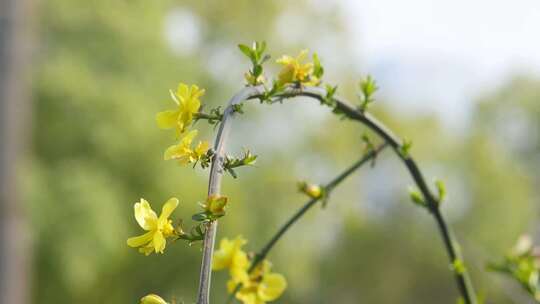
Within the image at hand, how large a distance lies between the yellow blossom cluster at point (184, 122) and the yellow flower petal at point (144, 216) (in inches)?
1.6

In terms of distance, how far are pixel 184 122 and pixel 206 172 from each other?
7.68 meters

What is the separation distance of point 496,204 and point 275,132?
4769mm

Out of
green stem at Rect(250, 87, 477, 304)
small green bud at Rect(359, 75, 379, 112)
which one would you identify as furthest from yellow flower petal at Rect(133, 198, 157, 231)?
small green bud at Rect(359, 75, 379, 112)

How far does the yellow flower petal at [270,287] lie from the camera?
0.82 m

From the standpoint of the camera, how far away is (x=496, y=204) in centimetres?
1412

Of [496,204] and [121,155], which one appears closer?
[121,155]

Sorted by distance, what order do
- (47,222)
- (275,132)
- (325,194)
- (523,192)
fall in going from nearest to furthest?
(325,194)
(47,222)
(275,132)
(523,192)

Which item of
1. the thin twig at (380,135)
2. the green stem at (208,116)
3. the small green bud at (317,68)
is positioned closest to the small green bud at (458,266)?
the thin twig at (380,135)

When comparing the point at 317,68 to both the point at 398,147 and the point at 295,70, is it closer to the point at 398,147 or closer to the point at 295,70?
the point at 295,70

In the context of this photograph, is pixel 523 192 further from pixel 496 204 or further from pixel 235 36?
pixel 235 36

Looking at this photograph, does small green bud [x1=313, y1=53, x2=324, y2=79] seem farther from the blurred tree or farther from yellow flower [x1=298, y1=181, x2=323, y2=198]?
the blurred tree

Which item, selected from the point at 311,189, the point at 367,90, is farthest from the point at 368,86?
the point at 311,189

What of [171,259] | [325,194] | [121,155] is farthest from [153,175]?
[325,194]

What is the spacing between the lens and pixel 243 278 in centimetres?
81
